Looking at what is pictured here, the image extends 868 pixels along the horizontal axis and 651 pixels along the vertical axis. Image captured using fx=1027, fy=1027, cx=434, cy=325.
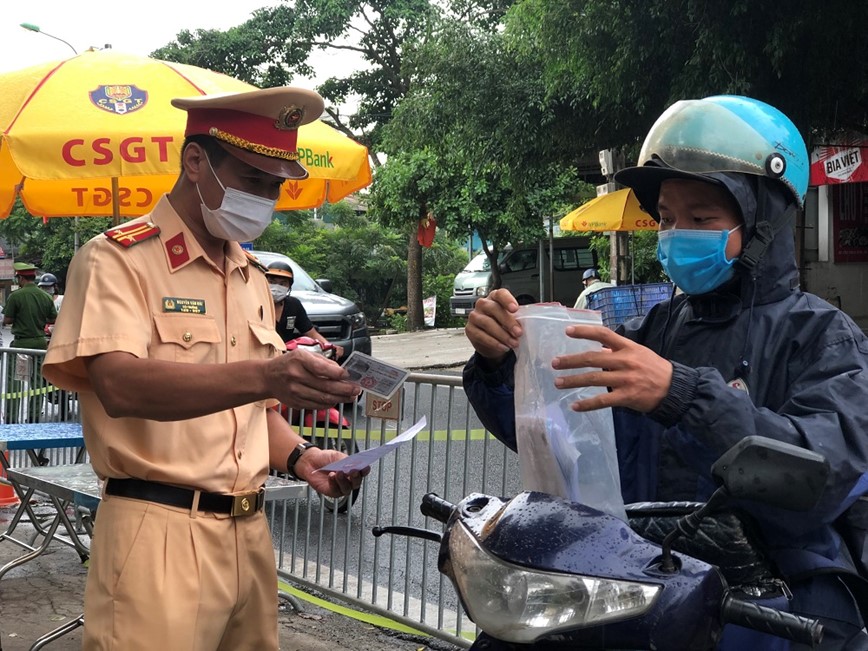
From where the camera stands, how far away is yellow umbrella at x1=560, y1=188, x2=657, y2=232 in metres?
15.0

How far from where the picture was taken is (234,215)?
264 centimetres

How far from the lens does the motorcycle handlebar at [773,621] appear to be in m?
1.51

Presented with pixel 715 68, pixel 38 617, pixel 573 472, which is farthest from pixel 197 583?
pixel 715 68

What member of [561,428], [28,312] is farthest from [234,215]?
[28,312]

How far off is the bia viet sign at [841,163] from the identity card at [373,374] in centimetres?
1328

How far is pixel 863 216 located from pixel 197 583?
18235 mm

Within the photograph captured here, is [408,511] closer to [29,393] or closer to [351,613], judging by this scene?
[351,613]

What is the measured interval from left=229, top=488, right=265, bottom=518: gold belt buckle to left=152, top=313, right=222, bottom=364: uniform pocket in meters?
0.36

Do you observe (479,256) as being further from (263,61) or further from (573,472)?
(573,472)

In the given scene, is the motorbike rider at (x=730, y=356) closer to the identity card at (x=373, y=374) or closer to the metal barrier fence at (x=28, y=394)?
the identity card at (x=373, y=374)

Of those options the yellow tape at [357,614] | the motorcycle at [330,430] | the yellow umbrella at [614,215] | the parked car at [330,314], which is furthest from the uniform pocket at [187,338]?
the yellow umbrella at [614,215]

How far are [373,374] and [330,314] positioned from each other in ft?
38.7

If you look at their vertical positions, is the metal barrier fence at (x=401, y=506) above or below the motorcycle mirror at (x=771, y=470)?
below

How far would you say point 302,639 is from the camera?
16.5 feet
